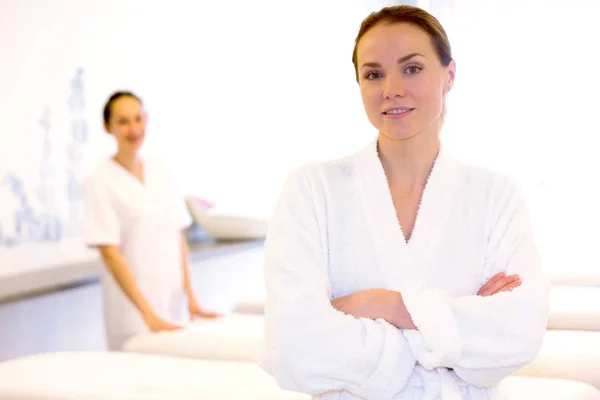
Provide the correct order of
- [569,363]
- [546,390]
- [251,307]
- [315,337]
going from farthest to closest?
[251,307], [569,363], [546,390], [315,337]

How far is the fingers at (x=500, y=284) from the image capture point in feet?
3.90

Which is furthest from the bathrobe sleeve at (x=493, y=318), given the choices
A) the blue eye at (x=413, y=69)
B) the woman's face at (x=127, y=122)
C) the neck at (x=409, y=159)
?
the woman's face at (x=127, y=122)

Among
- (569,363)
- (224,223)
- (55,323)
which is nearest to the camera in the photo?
(569,363)

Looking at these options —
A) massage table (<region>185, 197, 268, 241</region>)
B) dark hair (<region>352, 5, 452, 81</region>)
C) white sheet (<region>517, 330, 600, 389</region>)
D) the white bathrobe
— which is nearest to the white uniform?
massage table (<region>185, 197, 268, 241</region>)

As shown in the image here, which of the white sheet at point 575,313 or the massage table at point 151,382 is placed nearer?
the massage table at point 151,382

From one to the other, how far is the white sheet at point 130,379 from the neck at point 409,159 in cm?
57

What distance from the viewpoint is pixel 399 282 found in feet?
3.99

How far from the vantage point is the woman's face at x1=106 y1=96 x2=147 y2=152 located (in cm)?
257

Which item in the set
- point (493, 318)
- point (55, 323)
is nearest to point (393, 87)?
point (493, 318)

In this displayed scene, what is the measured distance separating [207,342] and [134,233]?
1.65 feet

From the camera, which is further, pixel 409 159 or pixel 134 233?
pixel 134 233

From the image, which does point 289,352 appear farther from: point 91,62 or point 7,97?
point 91,62

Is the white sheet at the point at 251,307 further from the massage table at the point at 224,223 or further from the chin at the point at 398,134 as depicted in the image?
the chin at the point at 398,134

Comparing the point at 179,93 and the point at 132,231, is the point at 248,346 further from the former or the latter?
the point at 179,93
